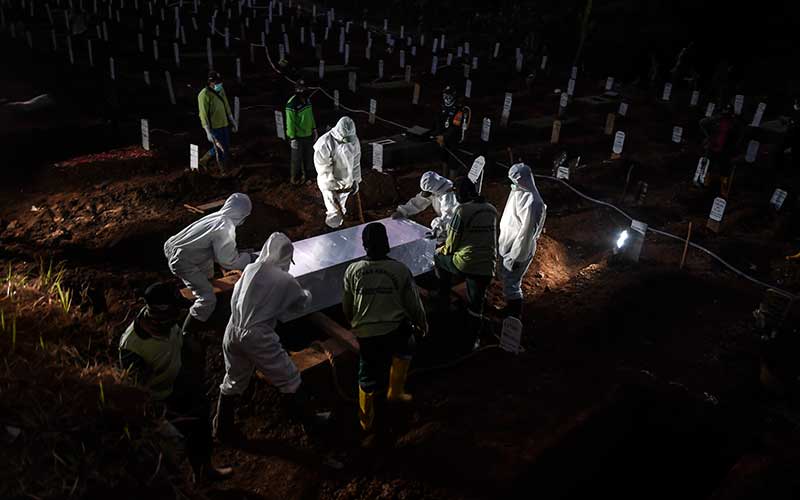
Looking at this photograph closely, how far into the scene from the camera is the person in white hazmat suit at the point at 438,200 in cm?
655

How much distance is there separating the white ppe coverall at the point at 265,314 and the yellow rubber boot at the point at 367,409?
0.56 metres

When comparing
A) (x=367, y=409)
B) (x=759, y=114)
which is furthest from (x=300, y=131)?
(x=759, y=114)

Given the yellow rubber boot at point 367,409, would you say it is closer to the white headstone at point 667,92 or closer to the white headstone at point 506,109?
the white headstone at point 506,109

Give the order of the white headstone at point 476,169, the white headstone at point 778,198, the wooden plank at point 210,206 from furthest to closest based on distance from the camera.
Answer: the white headstone at point 778,198 → the wooden plank at point 210,206 → the white headstone at point 476,169

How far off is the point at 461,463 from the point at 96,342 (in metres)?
2.99

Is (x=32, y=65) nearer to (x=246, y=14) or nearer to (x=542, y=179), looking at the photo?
(x=246, y=14)

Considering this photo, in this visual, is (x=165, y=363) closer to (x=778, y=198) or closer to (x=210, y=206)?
(x=210, y=206)

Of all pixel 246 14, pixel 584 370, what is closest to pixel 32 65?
pixel 246 14

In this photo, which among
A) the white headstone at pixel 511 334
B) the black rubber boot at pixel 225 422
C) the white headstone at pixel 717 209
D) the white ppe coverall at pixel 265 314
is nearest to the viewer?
the white ppe coverall at pixel 265 314

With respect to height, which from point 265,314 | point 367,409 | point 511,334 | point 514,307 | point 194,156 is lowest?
point 367,409

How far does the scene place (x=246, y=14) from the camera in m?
28.5

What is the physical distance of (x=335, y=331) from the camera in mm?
5816

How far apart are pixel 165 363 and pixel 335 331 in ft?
7.53

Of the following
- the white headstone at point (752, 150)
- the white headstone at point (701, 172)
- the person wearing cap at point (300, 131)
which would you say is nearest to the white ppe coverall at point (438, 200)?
the person wearing cap at point (300, 131)
